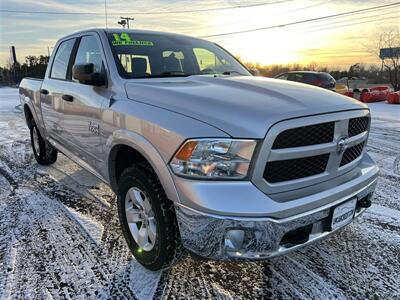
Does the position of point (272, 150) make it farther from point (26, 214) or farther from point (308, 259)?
point (26, 214)

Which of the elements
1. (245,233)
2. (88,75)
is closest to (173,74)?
(88,75)

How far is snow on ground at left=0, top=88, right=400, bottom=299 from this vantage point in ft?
8.80

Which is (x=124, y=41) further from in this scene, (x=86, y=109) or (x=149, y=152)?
(x=149, y=152)

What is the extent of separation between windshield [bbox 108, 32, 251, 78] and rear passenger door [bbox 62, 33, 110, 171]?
0.69ft

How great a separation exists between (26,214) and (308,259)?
290 centimetres

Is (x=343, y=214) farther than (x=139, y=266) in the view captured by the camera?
No

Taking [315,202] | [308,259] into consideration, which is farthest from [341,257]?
[315,202]

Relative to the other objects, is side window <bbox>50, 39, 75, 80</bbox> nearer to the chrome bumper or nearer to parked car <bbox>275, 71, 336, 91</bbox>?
the chrome bumper

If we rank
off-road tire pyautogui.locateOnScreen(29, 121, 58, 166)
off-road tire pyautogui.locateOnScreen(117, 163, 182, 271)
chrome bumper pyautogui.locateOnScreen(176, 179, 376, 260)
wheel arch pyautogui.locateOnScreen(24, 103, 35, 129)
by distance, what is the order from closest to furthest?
1. chrome bumper pyautogui.locateOnScreen(176, 179, 376, 260)
2. off-road tire pyautogui.locateOnScreen(117, 163, 182, 271)
3. off-road tire pyautogui.locateOnScreen(29, 121, 58, 166)
4. wheel arch pyautogui.locateOnScreen(24, 103, 35, 129)

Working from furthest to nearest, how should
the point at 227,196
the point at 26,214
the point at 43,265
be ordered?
the point at 26,214
the point at 43,265
the point at 227,196

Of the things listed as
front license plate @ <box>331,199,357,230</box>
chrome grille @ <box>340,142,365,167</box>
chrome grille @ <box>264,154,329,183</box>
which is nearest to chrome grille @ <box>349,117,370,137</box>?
chrome grille @ <box>340,142,365,167</box>

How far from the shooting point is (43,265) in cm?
304

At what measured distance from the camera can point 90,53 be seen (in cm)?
392

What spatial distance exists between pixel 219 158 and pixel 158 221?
2.17ft
